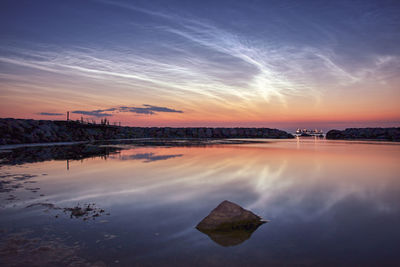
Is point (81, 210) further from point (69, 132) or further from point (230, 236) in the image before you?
point (69, 132)

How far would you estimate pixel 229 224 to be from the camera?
17.5 feet

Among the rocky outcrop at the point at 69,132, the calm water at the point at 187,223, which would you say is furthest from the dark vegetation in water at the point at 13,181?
the rocky outcrop at the point at 69,132

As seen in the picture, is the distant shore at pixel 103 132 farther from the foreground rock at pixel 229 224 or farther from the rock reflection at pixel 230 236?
the rock reflection at pixel 230 236

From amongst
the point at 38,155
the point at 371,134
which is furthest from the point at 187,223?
the point at 371,134

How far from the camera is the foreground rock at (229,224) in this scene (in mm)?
4965

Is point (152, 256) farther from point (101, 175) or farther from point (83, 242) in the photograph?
point (101, 175)

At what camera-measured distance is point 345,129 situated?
8531 cm

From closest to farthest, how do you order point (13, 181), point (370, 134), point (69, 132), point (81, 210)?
point (81, 210)
point (13, 181)
point (69, 132)
point (370, 134)

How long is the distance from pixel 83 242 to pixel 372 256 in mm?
5259

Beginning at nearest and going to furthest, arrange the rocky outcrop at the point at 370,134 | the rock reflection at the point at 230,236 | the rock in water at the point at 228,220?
the rock reflection at the point at 230,236, the rock in water at the point at 228,220, the rocky outcrop at the point at 370,134

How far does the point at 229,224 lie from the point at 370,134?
85584mm

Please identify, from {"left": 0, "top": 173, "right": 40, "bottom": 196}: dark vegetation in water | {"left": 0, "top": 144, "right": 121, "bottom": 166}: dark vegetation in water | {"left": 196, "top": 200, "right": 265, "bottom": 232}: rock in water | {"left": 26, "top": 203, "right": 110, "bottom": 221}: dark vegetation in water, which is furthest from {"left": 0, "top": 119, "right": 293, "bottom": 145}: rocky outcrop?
{"left": 196, "top": 200, "right": 265, "bottom": 232}: rock in water

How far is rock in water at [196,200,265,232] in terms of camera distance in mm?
5305

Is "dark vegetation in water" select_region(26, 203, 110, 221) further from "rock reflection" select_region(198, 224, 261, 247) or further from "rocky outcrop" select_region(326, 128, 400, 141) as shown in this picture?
"rocky outcrop" select_region(326, 128, 400, 141)
